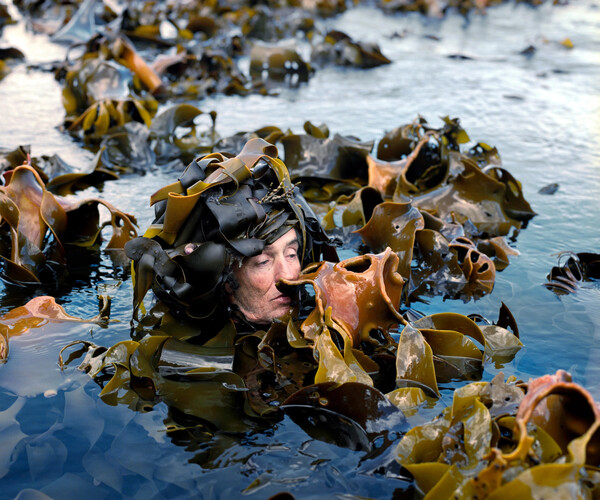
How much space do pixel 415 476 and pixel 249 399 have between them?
65 cm

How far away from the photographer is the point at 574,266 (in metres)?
3.01

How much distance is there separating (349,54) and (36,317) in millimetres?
5373

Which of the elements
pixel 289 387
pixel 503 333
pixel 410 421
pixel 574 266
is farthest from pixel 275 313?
pixel 574 266

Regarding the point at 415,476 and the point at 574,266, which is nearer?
the point at 415,476

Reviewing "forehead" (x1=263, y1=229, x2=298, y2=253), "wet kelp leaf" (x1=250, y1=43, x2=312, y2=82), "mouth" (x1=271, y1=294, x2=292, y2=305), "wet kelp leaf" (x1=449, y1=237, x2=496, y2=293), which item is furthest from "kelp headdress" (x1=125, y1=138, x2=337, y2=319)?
"wet kelp leaf" (x1=250, y1=43, x2=312, y2=82)

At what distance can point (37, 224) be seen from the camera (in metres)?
2.91

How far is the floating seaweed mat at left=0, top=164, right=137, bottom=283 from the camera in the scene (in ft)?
9.29

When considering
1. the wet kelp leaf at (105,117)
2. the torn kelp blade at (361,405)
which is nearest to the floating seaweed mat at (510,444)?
the torn kelp blade at (361,405)

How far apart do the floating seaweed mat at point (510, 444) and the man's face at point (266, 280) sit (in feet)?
2.66

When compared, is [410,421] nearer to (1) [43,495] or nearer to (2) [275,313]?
(2) [275,313]

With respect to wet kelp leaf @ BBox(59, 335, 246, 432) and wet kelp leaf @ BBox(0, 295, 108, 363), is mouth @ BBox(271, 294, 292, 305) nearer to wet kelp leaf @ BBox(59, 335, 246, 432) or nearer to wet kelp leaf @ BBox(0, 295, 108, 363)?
wet kelp leaf @ BBox(59, 335, 246, 432)

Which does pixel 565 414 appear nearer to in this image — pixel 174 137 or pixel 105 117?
pixel 174 137

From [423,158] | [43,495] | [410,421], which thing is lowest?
[43,495]

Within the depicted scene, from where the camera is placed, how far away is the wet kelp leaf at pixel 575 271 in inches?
114
